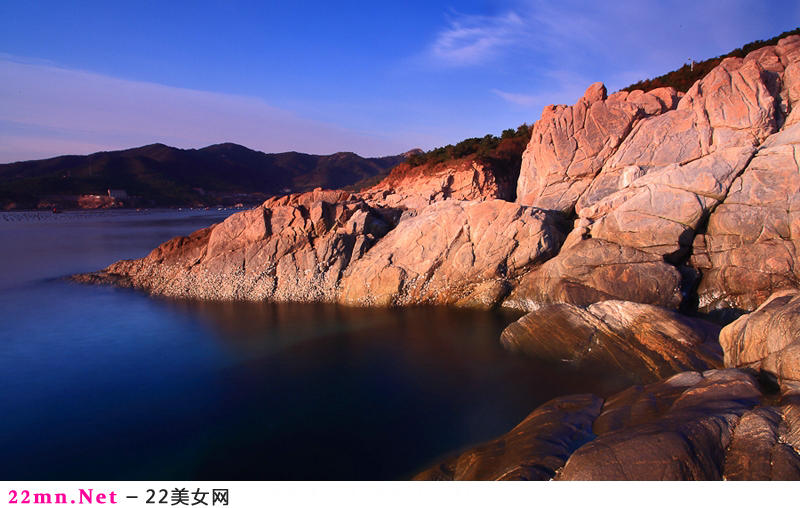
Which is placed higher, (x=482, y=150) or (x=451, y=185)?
(x=482, y=150)

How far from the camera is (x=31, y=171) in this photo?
12650cm

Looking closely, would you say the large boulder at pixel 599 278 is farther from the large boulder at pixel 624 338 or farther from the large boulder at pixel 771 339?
the large boulder at pixel 771 339

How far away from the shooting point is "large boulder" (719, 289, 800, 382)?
7.93m

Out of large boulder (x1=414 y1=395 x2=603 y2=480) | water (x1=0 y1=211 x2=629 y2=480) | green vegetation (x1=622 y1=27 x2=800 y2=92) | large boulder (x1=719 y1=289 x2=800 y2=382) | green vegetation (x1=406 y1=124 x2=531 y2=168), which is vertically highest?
green vegetation (x1=622 y1=27 x2=800 y2=92)

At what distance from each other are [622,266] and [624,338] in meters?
4.86

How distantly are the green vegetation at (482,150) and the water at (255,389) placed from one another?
18.3 metres

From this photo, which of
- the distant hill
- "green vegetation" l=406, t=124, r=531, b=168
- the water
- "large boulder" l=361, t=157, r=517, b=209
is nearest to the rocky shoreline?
the water

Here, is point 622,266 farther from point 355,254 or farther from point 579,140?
point 355,254

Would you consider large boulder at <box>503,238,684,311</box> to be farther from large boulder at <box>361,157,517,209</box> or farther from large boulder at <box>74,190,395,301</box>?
large boulder at <box>361,157,517,209</box>

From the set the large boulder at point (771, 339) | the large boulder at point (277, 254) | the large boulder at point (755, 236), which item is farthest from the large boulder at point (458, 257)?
the large boulder at point (771, 339)

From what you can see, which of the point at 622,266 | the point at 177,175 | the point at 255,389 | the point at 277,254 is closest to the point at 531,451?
the point at 255,389

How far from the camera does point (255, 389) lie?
39.4 ft

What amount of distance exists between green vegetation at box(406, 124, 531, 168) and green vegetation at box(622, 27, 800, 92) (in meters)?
9.25

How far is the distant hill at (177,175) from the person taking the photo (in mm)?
99250
